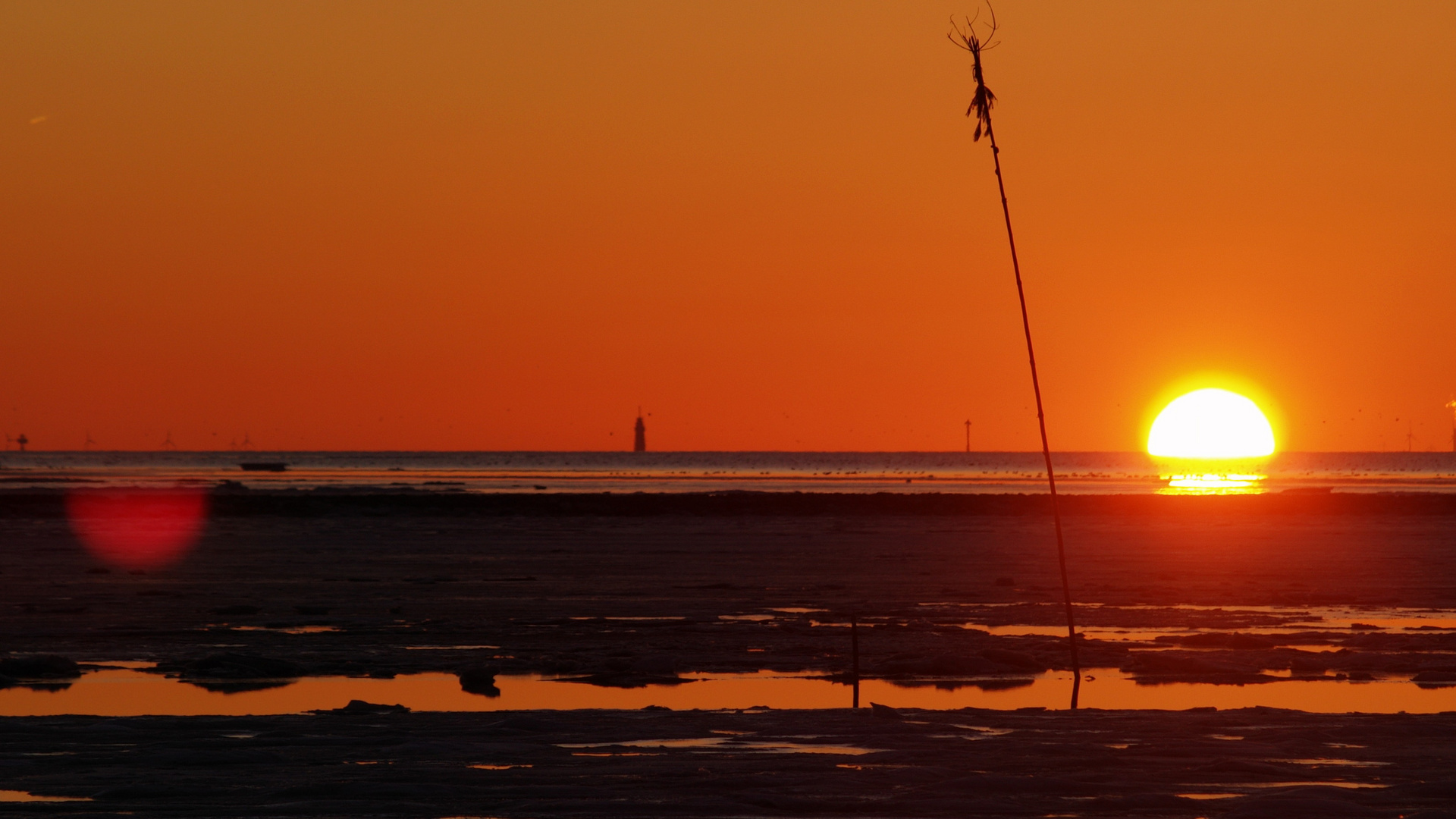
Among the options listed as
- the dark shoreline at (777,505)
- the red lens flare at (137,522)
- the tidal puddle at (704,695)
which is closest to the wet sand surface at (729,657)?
the tidal puddle at (704,695)

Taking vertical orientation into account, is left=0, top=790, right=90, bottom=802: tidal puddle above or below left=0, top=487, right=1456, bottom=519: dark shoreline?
below

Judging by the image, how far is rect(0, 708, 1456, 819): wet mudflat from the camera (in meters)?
9.61

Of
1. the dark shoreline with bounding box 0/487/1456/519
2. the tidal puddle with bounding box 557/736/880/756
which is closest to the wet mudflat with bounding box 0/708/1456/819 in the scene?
the tidal puddle with bounding box 557/736/880/756

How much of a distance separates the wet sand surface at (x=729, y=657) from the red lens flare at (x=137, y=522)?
4.26 ft

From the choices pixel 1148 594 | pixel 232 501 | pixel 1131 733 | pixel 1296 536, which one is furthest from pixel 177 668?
pixel 232 501

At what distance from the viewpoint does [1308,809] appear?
947 centimetres

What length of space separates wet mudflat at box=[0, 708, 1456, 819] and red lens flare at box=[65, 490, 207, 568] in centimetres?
2369

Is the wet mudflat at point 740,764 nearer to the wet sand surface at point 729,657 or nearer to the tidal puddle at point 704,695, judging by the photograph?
the wet sand surface at point 729,657

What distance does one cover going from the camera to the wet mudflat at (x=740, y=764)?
9.61m

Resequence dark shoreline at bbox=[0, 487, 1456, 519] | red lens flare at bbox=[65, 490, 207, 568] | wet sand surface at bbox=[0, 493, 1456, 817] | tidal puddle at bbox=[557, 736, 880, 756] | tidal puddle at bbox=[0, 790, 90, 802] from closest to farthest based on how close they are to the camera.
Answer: tidal puddle at bbox=[0, 790, 90, 802], wet sand surface at bbox=[0, 493, 1456, 817], tidal puddle at bbox=[557, 736, 880, 756], red lens flare at bbox=[65, 490, 207, 568], dark shoreline at bbox=[0, 487, 1456, 519]

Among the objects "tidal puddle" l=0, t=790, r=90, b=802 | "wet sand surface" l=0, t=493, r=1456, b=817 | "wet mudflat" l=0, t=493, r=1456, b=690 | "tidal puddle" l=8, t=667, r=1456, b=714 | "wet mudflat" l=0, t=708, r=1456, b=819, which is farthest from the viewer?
"wet mudflat" l=0, t=493, r=1456, b=690

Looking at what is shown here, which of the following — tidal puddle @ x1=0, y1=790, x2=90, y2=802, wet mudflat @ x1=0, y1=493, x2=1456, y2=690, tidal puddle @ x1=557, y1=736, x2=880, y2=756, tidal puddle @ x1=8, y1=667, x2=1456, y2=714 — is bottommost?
tidal puddle @ x1=0, y1=790, x2=90, y2=802

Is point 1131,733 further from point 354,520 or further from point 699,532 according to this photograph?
point 354,520

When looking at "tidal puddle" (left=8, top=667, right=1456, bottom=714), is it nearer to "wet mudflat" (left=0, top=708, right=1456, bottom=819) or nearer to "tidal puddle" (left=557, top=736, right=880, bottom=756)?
"wet mudflat" (left=0, top=708, right=1456, bottom=819)
